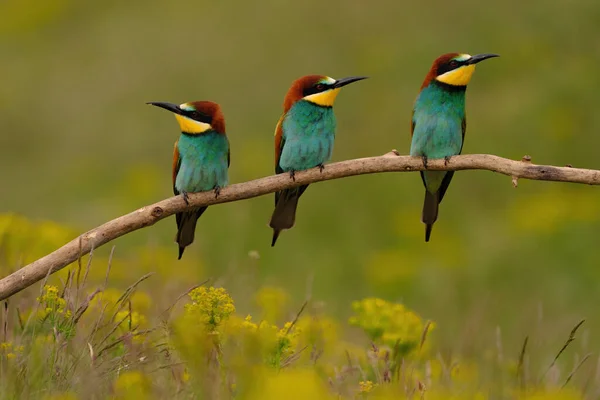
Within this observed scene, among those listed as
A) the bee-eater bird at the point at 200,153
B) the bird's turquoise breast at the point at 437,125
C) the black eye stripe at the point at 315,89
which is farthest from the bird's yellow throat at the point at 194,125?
the bird's turquoise breast at the point at 437,125

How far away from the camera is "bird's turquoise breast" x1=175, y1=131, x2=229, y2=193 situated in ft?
11.9

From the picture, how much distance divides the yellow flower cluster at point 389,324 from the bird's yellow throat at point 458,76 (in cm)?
93

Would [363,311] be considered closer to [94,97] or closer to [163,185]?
[163,185]

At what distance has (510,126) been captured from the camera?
31.9ft

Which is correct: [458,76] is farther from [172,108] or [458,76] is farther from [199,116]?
[172,108]

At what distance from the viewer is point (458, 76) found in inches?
144

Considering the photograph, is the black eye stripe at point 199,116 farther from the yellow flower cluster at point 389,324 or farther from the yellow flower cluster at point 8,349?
the yellow flower cluster at point 8,349

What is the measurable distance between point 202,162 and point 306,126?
0.50 meters

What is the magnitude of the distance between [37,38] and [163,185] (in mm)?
5163

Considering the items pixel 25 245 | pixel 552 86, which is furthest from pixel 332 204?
pixel 25 245

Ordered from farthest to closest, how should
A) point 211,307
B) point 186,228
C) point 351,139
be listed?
point 351,139, point 186,228, point 211,307

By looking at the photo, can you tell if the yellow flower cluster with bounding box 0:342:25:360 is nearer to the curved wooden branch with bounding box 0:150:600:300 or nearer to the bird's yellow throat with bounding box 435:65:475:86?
the curved wooden branch with bounding box 0:150:600:300

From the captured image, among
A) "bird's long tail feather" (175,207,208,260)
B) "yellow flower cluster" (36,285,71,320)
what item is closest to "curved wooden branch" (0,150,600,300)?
"yellow flower cluster" (36,285,71,320)

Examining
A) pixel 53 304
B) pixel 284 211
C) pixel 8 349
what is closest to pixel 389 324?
pixel 284 211
